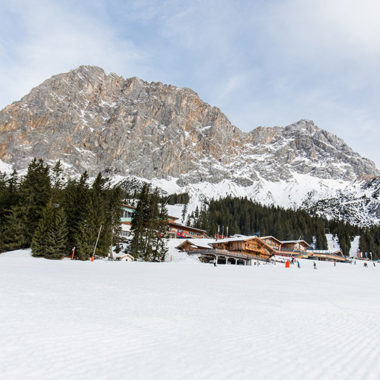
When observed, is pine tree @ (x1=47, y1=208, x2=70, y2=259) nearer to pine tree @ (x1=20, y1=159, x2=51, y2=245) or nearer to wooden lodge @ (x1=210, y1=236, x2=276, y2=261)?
pine tree @ (x1=20, y1=159, x2=51, y2=245)

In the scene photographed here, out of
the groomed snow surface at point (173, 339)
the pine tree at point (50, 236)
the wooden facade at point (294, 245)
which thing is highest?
the wooden facade at point (294, 245)

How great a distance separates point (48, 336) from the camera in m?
6.20

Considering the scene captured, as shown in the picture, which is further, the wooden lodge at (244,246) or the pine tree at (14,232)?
the wooden lodge at (244,246)

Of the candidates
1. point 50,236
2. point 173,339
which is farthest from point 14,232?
point 173,339

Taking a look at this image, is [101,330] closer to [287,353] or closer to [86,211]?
[287,353]

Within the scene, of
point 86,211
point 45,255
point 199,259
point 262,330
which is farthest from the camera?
point 199,259

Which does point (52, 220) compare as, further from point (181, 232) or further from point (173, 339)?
point (181, 232)

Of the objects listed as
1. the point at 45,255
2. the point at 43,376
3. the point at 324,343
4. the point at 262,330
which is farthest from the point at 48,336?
the point at 45,255

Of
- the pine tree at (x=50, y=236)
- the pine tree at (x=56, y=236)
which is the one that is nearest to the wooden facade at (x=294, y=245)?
the pine tree at (x=56, y=236)

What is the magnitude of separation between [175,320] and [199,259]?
44.7m

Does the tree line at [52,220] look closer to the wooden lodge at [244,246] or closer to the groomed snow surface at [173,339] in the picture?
the groomed snow surface at [173,339]

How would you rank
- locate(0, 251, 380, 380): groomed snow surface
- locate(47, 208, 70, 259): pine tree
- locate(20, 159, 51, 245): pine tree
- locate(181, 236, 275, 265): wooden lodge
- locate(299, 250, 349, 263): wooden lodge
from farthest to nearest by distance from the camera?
locate(299, 250, 349, 263): wooden lodge → locate(181, 236, 275, 265): wooden lodge → locate(20, 159, 51, 245): pine tree → locate(47, 208, 70, 259): pine tree → locate(0, 251, 380, 380): groomed snow surface

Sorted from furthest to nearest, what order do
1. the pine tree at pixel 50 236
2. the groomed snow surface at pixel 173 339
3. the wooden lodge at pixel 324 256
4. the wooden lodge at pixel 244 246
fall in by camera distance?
the wooden lodge at pixel 324 256 < the wooden lodge at pixel 244 246 < the pine tree at pixel 50 236 < the groomed snow surface at pixel 173 339

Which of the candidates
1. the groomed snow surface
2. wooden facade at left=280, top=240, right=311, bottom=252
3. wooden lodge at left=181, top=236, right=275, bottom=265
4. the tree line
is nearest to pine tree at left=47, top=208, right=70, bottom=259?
the tree line
